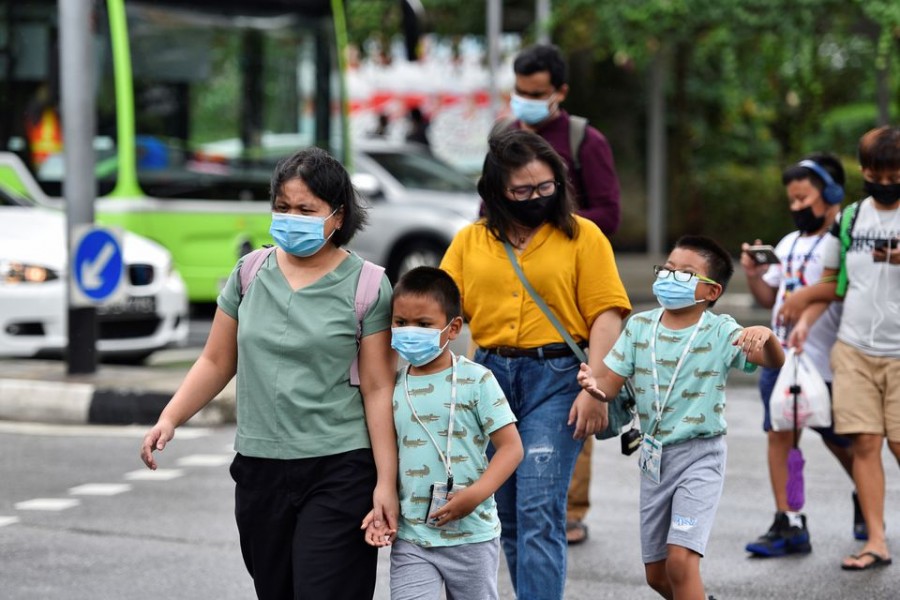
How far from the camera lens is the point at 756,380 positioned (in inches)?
442

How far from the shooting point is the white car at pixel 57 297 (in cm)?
1055

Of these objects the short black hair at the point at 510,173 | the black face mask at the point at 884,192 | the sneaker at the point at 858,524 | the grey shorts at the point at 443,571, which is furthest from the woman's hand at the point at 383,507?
the sneaker at the point at 858,524

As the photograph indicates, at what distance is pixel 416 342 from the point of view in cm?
405

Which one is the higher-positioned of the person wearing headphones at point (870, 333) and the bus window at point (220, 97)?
the bus window at point (220, 97)

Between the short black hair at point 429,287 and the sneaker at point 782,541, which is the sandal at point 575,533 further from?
the short black hair at point 429,287

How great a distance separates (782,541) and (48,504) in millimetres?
3239

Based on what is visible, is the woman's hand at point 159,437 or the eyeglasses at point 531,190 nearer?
the woman's hand at point 159,437

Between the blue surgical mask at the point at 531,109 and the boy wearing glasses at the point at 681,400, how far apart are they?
140cm

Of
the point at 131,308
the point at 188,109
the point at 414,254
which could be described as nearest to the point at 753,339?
the point at 131,308

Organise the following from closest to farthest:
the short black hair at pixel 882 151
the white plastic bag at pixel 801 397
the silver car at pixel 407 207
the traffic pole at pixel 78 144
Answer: the short black hair at pixel 882 151
the white plastic bag at pixel 801 397
the traffic pole at pixel 78 144
the silver car at pixel 407 207

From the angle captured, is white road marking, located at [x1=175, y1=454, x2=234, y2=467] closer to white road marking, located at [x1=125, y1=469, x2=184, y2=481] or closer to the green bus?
white road marking, located at [x1=125, y1=469, x2=184, y2=481]

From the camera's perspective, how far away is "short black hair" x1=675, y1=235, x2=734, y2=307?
4875 millimetres

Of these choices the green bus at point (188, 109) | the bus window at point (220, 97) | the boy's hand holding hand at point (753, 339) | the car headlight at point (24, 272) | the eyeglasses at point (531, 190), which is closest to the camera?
the boy's hand holding hand at point (753, 339)

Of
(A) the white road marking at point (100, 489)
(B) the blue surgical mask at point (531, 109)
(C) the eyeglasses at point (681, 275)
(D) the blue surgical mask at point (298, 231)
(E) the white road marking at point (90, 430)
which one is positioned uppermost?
(B) the blue surgical mask at point (531, 109)
